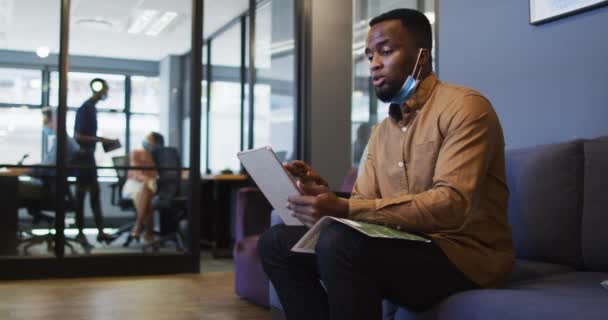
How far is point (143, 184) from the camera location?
4969 millimetres

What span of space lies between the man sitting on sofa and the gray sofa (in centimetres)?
12

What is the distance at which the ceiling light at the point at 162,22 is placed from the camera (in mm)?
5293

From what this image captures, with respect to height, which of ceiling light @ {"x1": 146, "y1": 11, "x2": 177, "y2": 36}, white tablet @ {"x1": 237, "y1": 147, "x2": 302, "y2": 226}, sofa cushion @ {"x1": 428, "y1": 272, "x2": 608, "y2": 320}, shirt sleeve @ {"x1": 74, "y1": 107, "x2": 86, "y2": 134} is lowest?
sofa cushion @ {"x1": 428, "y1": 272, "x2": 608, "y2": 320}

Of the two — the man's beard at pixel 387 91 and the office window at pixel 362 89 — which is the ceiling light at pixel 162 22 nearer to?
the office window at pixel 362 89

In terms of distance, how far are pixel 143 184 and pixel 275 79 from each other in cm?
167

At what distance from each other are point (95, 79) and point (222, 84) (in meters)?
2.98

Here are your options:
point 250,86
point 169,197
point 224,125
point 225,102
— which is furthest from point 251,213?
point 225,102

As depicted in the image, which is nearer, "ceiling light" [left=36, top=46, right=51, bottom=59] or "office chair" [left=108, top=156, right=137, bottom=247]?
"ceiling light" [left=36, top=46, right=51, bottom=59]

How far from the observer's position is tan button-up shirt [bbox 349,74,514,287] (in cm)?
160

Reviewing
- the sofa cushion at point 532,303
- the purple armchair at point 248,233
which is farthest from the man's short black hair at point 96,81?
the sofa cushion at point 532,303

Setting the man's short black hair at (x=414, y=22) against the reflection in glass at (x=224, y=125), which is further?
the reflection in glass at (x=224, y=125)

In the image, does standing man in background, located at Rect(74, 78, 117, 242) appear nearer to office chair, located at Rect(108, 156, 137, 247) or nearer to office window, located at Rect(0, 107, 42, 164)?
office chair, located at Rect(108, 156, 137, 247)

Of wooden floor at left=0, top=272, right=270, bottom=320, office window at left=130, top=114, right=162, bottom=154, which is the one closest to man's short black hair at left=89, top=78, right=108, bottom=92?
office window at left=130, top=114, right=162, bottom=154

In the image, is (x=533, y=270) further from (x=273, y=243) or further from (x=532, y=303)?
(x=273, y=243)
